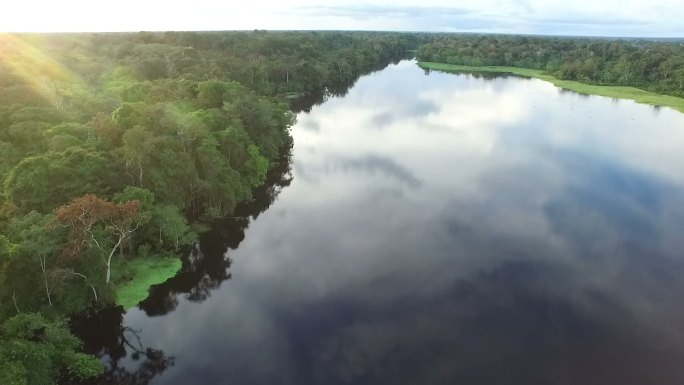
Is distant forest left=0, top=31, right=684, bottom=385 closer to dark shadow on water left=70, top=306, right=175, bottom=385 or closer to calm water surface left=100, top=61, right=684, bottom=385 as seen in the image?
dark shadow on water left=70, top=306, right=175, bottom=385

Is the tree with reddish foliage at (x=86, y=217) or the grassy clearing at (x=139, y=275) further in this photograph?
the grassy clearing at (x=139, y=275)

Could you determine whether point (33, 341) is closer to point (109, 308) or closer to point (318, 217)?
point (109, 308)

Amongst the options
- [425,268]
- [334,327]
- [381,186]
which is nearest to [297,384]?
[334,327]

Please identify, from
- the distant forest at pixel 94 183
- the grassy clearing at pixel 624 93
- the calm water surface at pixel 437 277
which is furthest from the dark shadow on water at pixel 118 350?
the grassy clearing at pixel 624 93

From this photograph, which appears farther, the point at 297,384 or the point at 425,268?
the point at 425,268

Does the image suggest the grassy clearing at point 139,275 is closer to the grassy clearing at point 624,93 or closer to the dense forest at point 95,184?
the dense forest at point 95,184

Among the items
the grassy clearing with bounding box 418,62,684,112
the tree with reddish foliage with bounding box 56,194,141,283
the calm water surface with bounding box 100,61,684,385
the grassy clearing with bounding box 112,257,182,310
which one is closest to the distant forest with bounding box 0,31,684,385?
the tree with reddish foliage with bounding box 56,194,141,283

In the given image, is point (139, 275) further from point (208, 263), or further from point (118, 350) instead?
point (118, 350)
